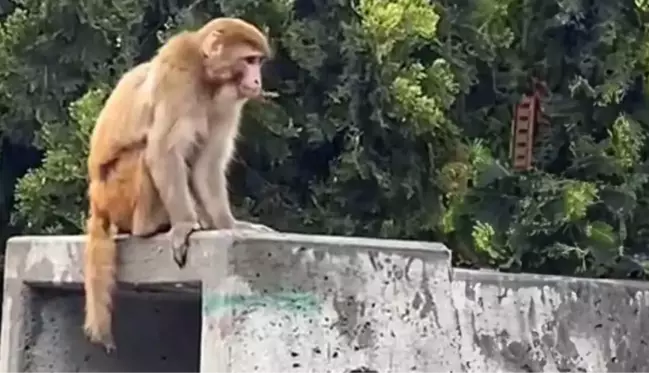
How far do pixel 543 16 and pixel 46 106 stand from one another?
3.17 meters

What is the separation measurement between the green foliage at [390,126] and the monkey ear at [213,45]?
364 cm

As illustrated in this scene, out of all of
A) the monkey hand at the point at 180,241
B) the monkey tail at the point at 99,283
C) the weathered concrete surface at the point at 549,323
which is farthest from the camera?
the weathered concrete surface at the point at 549,323

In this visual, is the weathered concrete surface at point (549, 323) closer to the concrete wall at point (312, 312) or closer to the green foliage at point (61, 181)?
the concrete wall at point (312, 312)

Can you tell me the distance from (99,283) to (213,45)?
3.01ft

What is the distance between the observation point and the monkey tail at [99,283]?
5250 millimetres

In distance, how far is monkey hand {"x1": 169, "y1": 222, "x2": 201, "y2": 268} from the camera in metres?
5.01

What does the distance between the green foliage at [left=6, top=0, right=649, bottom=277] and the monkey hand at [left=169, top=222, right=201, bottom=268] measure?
13.2 feet

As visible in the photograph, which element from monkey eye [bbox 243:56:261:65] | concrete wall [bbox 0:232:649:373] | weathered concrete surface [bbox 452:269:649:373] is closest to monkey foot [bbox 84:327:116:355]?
concrete wall [bbox 0:232:649:373]

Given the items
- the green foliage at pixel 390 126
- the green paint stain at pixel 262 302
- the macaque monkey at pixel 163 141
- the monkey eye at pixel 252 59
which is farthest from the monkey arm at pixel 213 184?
the green foliage at pixel 390 126

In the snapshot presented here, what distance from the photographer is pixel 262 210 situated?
9398 mm

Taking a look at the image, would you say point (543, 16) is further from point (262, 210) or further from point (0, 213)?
point (0, 213)

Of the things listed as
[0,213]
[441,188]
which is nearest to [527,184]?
[441,188]

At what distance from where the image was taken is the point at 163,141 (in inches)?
211

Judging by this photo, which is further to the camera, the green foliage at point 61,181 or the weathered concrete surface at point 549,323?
the green foliage at point 61,181
